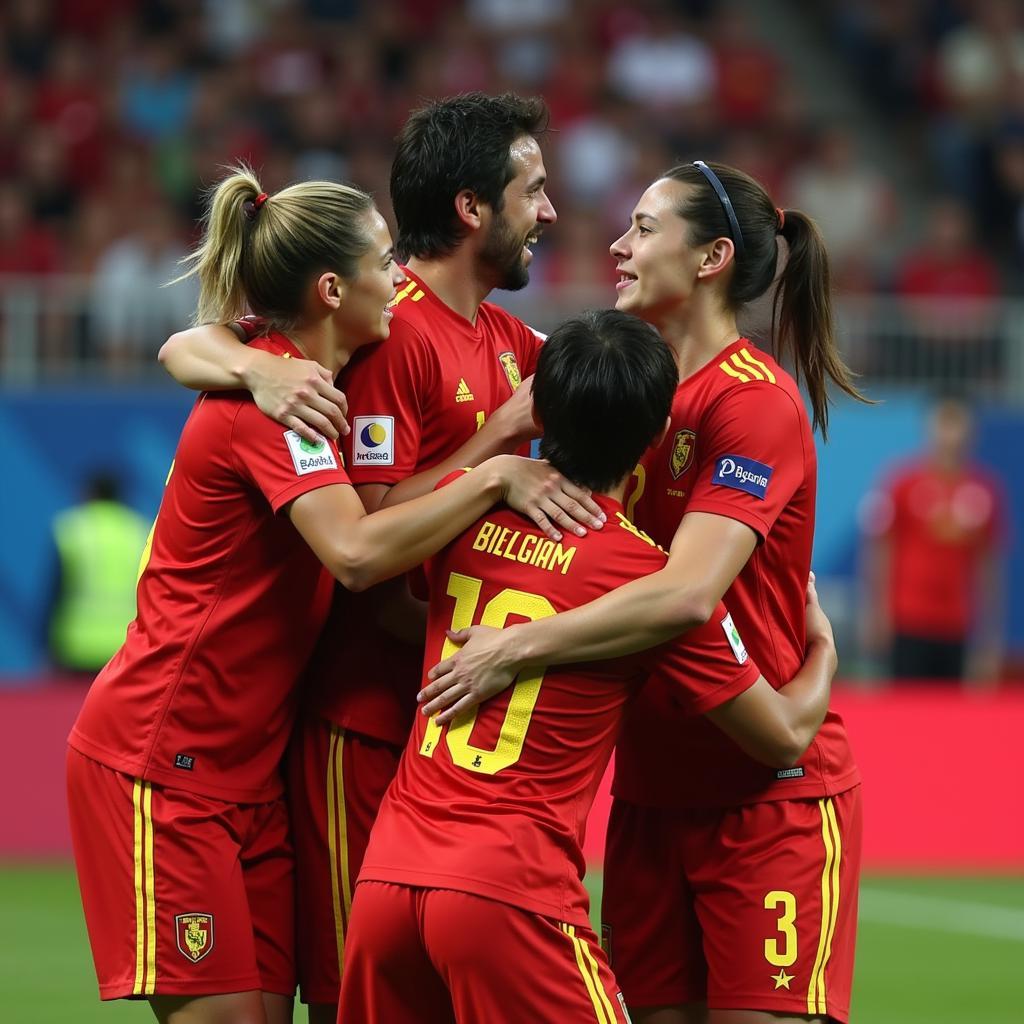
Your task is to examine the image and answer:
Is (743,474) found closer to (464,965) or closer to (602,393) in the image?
(602,393)

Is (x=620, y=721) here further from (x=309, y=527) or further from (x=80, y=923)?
(x=80, y=923)

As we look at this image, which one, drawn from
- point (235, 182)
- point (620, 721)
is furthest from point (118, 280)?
point (620, 721)

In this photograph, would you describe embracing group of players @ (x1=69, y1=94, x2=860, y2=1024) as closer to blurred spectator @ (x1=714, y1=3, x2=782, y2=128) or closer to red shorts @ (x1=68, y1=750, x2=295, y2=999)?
red shorts @ (x1=68, y1=750, x2=295, y2=999)

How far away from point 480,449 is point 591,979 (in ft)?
3.93

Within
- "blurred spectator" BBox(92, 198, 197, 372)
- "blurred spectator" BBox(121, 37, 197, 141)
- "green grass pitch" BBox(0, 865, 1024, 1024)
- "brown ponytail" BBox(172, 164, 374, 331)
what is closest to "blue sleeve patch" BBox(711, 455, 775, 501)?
"brown ponytail" BBox(172, 164, 374, 331)

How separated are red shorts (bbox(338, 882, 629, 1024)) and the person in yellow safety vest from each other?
7.43 m

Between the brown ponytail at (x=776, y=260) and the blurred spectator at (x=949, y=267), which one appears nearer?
the brown ponytail at (x=776, y=260)

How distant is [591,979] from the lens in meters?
3.46

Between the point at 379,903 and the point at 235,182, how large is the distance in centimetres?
164

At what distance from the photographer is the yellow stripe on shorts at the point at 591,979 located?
11.3 feet

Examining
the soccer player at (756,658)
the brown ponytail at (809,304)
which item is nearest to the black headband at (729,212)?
the soccer player at (756,658)

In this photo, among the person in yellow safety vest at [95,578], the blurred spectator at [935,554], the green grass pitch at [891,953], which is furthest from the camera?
the blurred spectator at [935,554]

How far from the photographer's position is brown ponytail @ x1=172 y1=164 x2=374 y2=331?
4.10 metres

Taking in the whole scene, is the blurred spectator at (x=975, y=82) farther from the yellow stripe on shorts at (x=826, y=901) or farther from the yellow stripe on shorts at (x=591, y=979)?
the yellow stripe on shorts at (x=591, y=979)
